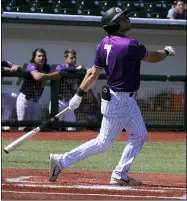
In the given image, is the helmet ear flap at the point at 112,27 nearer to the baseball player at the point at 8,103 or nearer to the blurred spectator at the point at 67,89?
the baseball player at the point at 8,103

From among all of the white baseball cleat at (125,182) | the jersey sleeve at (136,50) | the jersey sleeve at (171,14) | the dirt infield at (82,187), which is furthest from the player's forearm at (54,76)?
the jersey sleeve at (136,50)

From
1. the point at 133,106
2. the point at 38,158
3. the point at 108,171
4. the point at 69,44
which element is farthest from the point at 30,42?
the point at 133,106

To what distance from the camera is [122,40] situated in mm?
7355

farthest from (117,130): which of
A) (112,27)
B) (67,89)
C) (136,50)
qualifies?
(67,89)

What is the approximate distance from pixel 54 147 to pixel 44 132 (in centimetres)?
240

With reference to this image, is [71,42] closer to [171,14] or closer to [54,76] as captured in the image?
[171,14]

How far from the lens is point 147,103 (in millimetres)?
14320

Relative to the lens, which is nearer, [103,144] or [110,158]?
[103,144]

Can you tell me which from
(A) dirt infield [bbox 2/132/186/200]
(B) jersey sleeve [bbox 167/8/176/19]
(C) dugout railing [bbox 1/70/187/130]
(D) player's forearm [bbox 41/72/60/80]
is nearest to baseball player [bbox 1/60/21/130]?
(C) dugout railing [bbox 1/70/187/130]

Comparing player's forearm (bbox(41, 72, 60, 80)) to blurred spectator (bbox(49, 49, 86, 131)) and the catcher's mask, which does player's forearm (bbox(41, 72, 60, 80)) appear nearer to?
blurred spectator (bbox(49, 49, 86, 131))

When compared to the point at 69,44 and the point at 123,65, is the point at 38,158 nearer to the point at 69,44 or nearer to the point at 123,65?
the point at 123,65

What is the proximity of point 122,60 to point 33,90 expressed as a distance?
6721 mm

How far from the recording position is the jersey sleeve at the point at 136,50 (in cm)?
726

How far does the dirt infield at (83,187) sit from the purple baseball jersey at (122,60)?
3.49ft
